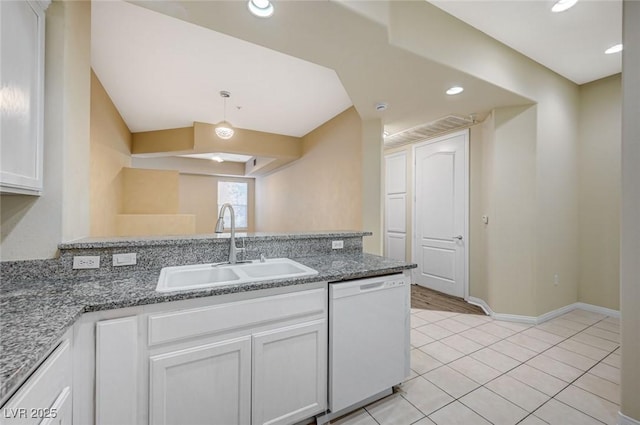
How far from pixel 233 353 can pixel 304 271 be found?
59cm

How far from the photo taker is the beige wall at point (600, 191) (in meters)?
3.13

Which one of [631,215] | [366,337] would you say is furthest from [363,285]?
[631,215]

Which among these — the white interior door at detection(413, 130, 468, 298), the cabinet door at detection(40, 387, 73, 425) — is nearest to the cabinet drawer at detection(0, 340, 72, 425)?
the cabinet door at detection(40, 387, 73, 425)

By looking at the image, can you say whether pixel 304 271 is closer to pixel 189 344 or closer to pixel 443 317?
pixel 189 344

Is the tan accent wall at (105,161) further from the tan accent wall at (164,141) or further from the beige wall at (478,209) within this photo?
the beige wall at (478,209)

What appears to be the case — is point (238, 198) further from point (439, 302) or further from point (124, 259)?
point (124, 259)

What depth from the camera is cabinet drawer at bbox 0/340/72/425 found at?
0.69 metres

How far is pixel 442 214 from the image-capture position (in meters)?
4.04

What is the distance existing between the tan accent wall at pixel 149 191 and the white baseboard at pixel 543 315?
4.85 m

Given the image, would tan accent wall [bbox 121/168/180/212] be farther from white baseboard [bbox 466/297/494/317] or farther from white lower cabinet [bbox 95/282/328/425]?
white baseboard [bbox 466/297/494/317]

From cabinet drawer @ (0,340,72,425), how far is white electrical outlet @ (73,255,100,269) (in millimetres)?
657

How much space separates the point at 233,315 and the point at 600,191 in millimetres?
→ 4386

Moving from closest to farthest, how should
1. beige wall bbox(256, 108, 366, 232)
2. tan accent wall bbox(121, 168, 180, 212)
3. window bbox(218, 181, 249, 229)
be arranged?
1. beige wall bbox(256, 108, 366, 232)
2. tan accent wall bbox(121, 168, 180, 212)
3. window bbox(218, 181, 249, 229)

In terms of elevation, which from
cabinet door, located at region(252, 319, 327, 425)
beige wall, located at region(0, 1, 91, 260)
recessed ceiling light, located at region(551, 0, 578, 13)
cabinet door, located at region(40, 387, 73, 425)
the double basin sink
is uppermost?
recessed ceiling light, located at region(551, 0, 578, 13)
